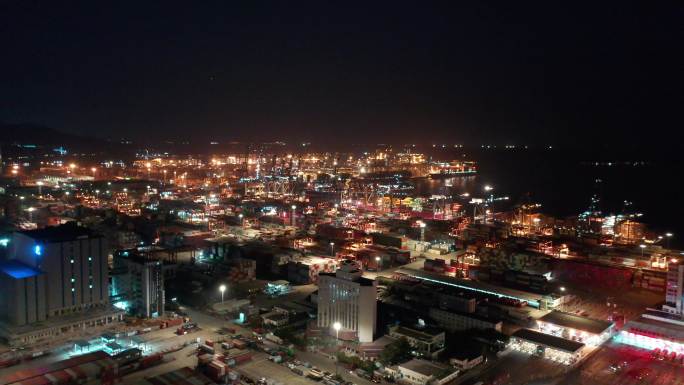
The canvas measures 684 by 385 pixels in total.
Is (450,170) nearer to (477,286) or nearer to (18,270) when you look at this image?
Result: (477,286)

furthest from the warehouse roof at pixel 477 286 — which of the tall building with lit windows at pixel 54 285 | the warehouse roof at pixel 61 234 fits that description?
the warehouse roof at pixel 61 234

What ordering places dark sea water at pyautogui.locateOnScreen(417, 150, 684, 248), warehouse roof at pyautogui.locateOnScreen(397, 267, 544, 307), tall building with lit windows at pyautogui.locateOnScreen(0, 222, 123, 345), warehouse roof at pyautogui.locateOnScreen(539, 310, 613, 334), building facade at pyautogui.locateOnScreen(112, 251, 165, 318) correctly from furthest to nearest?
1. dark sea water at pyautogui.locateOnScreen(417, 150, 684, 248)
2. warehouse roof at pyautogui.locateOnScreen(397, 267, 544, 307)
3. building facade at pyautogui.locateOnScreen(112, 251, 165, 318)
4. warehouse roof at pyautogui.locateOnScreen(539, 310, 613, 334)
5. tall building with lit windows at pyautogui.locateOnScreen(0, 222, 123, 345)

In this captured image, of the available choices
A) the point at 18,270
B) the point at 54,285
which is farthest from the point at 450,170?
the point at 18,270

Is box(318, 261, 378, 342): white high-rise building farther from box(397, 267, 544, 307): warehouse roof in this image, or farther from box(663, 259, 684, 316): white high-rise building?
box(663, 259, 684, 316): white high-rise building

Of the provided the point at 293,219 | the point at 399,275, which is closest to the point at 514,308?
the point at 399,275

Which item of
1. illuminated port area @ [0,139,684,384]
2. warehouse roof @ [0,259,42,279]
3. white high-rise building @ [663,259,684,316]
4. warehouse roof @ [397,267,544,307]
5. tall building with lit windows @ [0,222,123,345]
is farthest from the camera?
warehouse roof @ [397,267,544,307]

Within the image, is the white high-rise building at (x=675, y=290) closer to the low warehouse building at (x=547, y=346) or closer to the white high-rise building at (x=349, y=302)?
the low warehouse building at (x=547, y=346)

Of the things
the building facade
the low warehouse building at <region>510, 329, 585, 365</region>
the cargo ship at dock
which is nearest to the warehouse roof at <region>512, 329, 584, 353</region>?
the low warehouse building at <region>510, 329, 585, 365</region>
